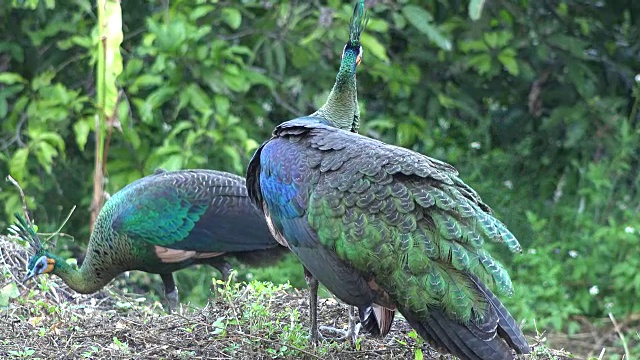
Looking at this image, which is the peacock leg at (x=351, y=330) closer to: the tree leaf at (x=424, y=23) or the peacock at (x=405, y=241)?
the peacock at (x=405, y=241)

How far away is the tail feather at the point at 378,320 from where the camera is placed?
4.14 m

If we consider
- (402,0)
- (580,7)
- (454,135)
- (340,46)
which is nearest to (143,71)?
(340,46)

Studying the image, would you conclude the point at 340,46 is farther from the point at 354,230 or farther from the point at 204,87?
the point at 354,230

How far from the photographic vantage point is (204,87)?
689cm

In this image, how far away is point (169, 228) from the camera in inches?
218

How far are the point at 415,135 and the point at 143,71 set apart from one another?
2.02m

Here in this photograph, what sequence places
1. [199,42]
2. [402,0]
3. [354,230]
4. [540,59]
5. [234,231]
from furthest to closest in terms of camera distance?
[540,59], [402,0], [199,42], [234,231], [354,230]

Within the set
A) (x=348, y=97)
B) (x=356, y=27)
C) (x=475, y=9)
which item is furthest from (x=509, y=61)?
(x=348, y=97)

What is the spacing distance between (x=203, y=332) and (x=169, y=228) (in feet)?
3.62

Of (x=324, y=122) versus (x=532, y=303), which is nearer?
(x=324, y=122)

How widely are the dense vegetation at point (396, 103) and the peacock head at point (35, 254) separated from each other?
3.03ft

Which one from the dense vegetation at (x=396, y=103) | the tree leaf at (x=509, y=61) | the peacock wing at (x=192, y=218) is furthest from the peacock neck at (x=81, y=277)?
the tree leaf at (x=509, y=61)

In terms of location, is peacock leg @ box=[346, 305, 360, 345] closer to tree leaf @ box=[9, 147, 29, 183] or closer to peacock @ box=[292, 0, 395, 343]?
peacock @ box=[292, 0, 395, 343]

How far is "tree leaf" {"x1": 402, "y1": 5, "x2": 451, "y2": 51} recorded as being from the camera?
678 cm
